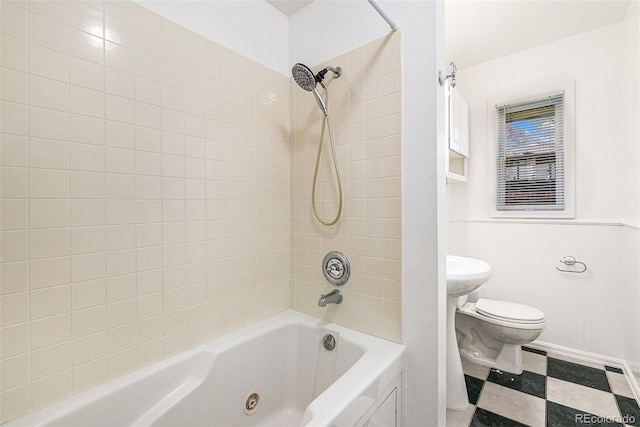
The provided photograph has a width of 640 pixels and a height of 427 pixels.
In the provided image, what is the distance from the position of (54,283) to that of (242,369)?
79cm

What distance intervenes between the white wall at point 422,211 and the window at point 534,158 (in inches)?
62.5

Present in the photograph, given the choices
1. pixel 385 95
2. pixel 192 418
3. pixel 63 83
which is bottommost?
pixel 192 418

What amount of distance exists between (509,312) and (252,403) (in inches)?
67.5

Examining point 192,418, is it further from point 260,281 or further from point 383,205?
point 383,205

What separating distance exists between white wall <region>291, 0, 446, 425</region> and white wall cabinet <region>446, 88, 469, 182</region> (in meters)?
0.70

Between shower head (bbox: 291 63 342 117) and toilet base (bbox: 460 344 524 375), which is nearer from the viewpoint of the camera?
shower head (bbox: 291 63 342 117)

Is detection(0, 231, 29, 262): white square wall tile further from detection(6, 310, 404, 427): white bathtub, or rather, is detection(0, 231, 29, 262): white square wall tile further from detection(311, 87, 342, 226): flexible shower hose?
detection(311, 87, 342, 226): flexible shower hose

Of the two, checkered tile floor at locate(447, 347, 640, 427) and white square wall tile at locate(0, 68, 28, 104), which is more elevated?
white square wall tile at locate(0, 68, 28, 104)

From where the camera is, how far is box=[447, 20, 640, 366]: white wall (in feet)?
6.53

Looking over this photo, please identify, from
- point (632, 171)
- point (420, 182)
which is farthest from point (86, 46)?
point (632, 171)

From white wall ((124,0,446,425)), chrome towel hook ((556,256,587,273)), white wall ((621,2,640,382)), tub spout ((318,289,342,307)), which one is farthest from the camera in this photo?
chrome towel hook ((556,256,587,273))

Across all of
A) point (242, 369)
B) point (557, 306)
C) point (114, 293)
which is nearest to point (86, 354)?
point (114, 293)

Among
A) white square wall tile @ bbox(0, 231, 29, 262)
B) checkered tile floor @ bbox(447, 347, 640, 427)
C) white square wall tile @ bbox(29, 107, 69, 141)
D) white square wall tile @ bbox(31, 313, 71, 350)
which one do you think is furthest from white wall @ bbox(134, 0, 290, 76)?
checkered tile floor @ bbox(447, 347, 640, 427)

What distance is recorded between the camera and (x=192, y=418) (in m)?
1.06
